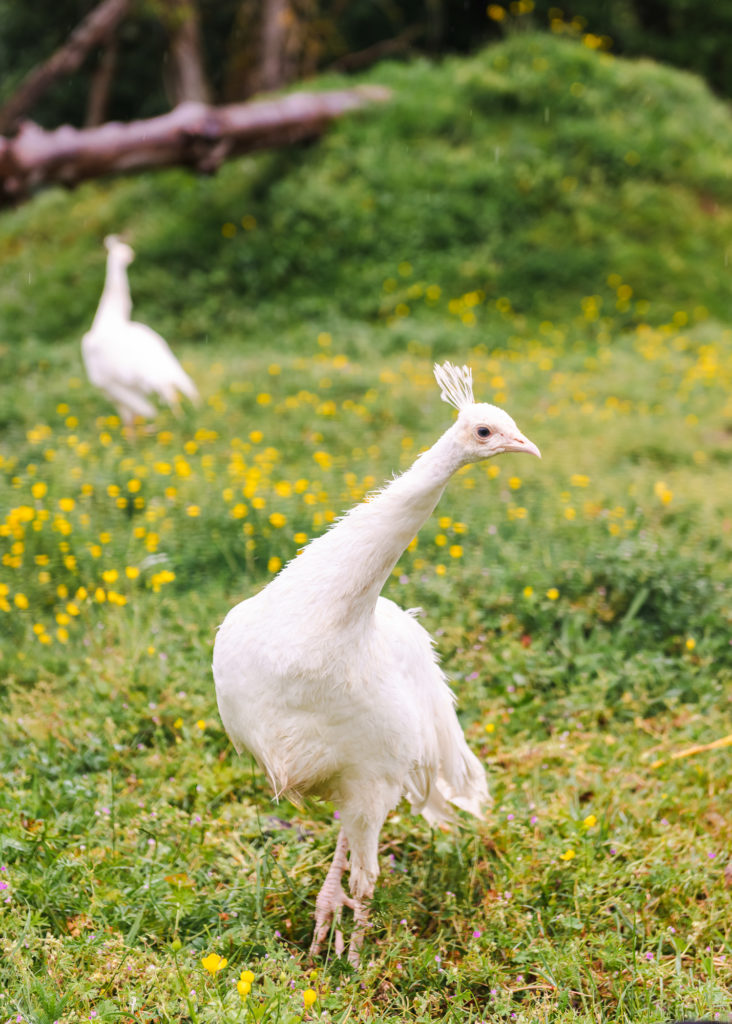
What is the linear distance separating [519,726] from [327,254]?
7404mm

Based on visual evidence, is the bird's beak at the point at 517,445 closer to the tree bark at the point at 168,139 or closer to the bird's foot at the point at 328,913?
the bird's foot at the point at 328,913

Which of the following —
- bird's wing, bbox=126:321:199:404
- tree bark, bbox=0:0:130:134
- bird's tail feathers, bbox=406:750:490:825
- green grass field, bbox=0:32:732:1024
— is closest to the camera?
green grass field, bbox=0:32:732:1024

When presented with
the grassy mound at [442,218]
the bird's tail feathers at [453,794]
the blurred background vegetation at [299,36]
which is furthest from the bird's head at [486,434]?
the blurred background vegetation at [299,36]

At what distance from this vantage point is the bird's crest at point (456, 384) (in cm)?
242

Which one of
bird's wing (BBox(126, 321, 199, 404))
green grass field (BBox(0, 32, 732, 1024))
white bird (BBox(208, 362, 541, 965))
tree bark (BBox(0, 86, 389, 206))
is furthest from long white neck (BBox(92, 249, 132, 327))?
white bird (BBox(208, 362, 541, 965))

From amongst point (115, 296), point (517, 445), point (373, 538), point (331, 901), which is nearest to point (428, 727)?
point (331, 901)

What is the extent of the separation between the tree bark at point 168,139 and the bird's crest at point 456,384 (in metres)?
6.90

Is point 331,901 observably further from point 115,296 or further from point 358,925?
point 115,296

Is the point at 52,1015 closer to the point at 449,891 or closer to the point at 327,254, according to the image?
the point at 449,891

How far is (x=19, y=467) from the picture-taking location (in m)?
5.80

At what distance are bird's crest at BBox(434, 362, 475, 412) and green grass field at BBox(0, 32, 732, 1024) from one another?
1417 mm

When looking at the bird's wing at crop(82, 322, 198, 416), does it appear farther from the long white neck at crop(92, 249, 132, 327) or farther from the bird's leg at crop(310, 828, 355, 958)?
the bird's leg at crop(310, 828, 355, 958)

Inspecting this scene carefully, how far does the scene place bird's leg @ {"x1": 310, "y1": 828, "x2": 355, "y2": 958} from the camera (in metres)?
2.85

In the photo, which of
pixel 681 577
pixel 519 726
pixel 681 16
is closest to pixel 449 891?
pixel 519 726
